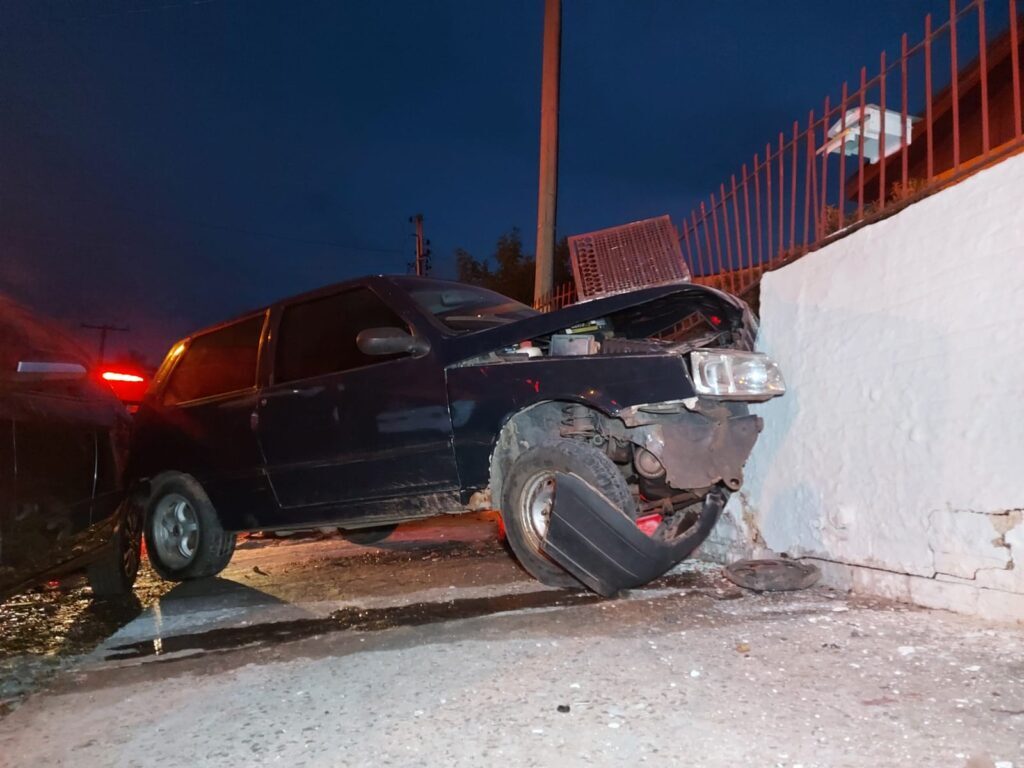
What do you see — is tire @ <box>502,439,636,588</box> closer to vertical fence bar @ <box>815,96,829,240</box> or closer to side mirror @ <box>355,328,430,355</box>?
side mirror @ <box>355,328,430,355</box>

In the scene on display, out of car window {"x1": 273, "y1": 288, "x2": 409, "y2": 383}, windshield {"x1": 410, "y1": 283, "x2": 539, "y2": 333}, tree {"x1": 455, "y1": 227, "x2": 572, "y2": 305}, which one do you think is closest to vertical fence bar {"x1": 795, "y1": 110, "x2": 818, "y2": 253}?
windshield {"x1": 410, "y1": 283, "x2": 539, "y2": 333}

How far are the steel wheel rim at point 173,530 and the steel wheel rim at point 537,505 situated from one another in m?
2.91

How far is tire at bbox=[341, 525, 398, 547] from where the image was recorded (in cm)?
681

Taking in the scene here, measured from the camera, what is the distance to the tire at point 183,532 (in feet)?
17.0

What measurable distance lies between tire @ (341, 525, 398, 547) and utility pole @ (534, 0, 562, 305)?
13.3 feet

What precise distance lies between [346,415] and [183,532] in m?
2.07

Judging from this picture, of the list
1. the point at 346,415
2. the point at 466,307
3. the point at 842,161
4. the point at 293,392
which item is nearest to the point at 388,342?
the point at 346,415

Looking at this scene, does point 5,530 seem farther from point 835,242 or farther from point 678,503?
point 835,242

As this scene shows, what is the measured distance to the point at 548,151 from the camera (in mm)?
10055

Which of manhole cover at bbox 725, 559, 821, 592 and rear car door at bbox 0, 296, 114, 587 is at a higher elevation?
rear car door at bbox 0, 296, 114, 587

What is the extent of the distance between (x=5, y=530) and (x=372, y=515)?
1.80 m

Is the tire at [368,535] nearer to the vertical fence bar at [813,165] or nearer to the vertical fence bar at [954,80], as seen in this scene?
the vertical fence bar at [813,165]

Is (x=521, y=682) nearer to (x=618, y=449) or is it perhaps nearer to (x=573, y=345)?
(x=618, y=449)

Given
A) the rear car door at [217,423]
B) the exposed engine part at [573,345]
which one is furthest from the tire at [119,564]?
the exposed engine part at [573,345]
